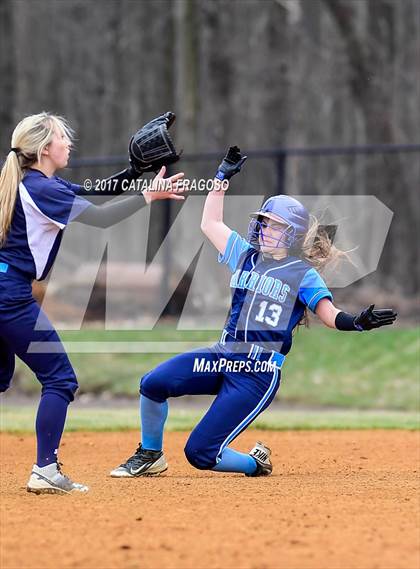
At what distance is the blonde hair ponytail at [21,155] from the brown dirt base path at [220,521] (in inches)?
60.2

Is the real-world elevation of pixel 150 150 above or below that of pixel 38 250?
above

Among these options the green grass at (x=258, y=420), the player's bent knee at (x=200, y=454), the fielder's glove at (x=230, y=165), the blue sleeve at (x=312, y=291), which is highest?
the fielder's glove at (x=230, y=165)

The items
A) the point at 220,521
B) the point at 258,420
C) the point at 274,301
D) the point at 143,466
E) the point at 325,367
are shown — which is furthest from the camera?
the point at 325,367

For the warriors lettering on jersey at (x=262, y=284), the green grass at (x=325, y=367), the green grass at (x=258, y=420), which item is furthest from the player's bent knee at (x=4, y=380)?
the green grass at (x=325, y=367)

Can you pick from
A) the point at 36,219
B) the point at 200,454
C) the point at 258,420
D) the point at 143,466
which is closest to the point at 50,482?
the point at 143,466

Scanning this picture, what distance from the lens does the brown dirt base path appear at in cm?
423

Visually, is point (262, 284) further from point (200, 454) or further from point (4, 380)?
point (4, 380)

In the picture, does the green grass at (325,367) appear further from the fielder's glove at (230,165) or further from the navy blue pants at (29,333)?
the navy blue pants at (29,333)

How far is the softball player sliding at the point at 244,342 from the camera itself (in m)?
6.43

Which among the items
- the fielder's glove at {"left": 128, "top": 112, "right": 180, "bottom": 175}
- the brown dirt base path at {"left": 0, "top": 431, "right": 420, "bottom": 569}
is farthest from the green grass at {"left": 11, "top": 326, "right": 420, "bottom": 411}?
the fielder's glove at {"left": 128, "top": 112, "right": 180, "bottom": 175}

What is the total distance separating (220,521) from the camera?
4785 mm

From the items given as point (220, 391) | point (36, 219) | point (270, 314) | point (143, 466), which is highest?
point (36, 219)

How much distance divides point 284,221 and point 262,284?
41cm

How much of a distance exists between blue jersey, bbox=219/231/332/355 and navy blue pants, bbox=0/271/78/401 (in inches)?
46.8
